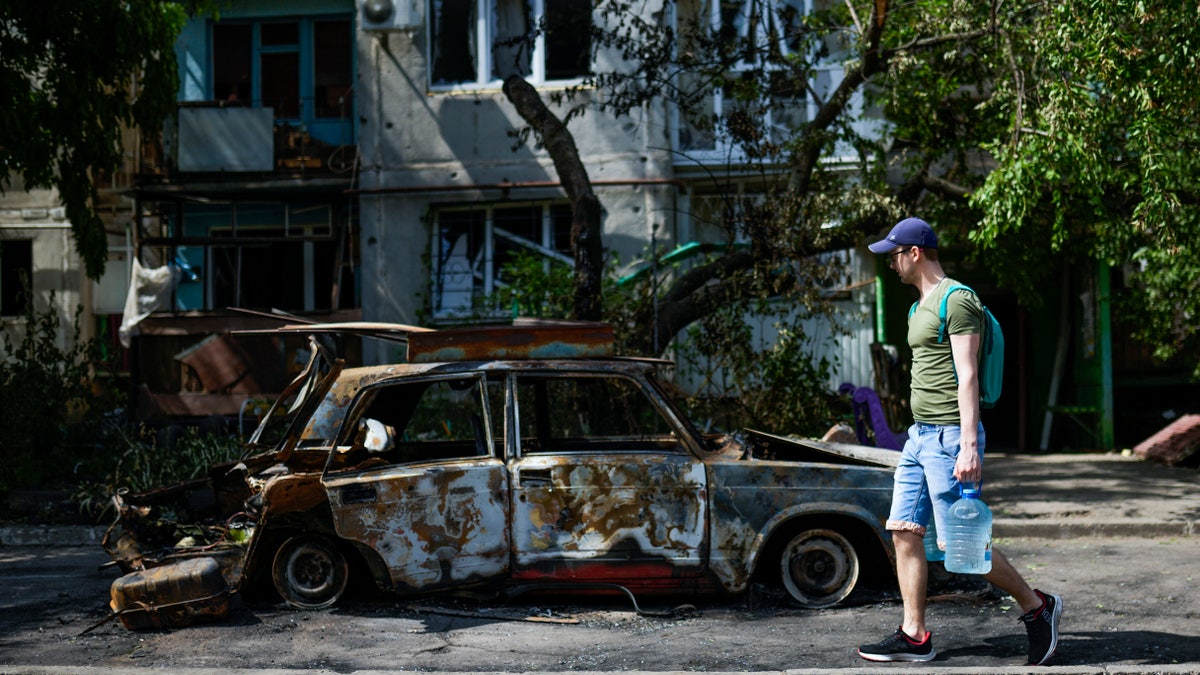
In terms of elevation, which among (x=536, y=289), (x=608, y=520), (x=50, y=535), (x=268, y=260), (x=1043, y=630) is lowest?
(x=50, y=535)

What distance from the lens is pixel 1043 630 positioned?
509 cm

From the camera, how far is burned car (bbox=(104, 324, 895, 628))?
6.47 metres

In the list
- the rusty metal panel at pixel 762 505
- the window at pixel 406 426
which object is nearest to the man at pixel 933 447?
the rusty metal panel at pixel 762 505

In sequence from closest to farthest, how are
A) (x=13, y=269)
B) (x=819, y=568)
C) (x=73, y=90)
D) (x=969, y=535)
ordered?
(x=969, y=535), (x=819, y=568), (x=73, y=90), (x=13, y=269)

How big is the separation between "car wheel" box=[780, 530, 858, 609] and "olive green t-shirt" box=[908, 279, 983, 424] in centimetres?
156

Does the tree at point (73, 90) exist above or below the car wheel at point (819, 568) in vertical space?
above

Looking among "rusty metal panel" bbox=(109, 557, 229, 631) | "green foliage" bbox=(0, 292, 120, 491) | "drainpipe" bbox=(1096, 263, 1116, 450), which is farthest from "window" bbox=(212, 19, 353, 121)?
"rusty metal panel" bbox=(109, 557, 229, 631)

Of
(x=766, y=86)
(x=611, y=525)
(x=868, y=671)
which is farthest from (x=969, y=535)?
(x=766, y=86)

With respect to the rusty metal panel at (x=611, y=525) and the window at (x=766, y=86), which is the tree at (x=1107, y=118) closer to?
the window at (x=766, y=86)

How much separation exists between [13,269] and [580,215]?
13.8 metres

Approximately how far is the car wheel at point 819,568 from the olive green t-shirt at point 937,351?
1564 millimetres

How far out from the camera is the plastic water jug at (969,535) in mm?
4970

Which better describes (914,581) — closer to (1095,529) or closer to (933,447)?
(933,447)

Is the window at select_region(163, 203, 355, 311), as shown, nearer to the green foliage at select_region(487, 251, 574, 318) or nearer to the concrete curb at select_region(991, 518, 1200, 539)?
the green foliage at select_region(487, 251, 574, 318)
